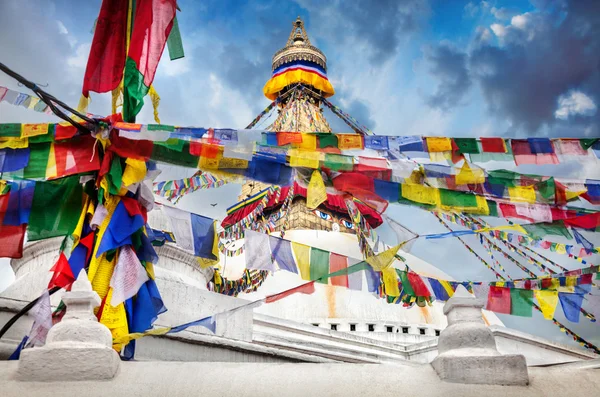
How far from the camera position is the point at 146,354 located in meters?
6.89

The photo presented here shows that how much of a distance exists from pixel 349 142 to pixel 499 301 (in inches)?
85.1

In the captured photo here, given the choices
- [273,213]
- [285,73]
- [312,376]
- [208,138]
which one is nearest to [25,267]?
[208,138]

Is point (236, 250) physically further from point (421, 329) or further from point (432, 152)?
point (432, 152)

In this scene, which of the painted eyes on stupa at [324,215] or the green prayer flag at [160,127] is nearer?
the green prayer flag at [160,127]

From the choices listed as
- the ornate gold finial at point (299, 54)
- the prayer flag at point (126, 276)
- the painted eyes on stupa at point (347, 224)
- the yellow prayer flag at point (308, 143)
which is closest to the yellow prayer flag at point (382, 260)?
the yellow prayer flag at point (308, 143)

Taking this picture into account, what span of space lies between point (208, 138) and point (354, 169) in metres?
1.44

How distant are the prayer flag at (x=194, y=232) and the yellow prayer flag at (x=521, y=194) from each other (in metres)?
3.14

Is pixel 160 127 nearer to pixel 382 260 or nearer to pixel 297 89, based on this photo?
pixel 382 260

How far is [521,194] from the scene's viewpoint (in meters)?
5.39

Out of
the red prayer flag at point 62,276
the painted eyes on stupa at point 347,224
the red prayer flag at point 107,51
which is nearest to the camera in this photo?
the red prayer flag at point 62,276

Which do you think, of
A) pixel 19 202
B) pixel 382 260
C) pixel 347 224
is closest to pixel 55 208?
pixel 19 202

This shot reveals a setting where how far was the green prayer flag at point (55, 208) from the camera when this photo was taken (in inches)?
229

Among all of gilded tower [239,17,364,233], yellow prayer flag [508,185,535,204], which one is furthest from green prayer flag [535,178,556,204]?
gilded tower [239,17,364,233]

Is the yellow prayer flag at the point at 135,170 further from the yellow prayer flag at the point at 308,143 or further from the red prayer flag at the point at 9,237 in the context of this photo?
the yellow prayer flag at the point at 308,143
